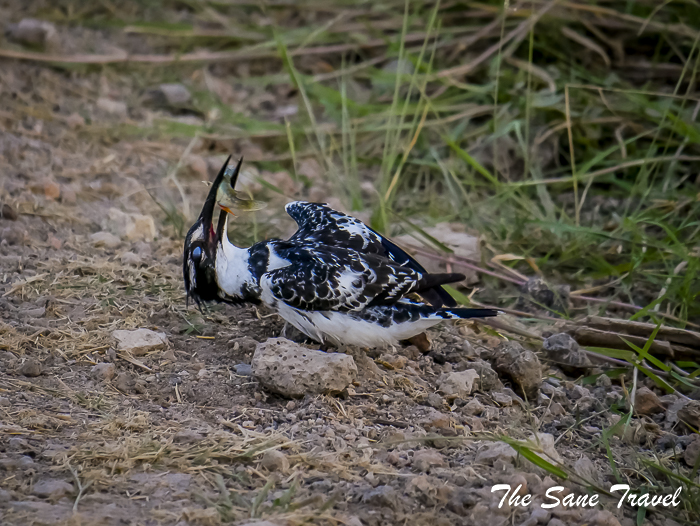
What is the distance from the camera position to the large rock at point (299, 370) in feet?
8.95

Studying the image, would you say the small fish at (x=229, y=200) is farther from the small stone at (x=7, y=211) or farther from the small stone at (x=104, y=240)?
the small stone at (x=7, y=211)

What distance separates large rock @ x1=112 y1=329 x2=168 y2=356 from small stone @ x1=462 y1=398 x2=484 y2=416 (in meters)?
1.18

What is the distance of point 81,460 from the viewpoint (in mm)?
2262

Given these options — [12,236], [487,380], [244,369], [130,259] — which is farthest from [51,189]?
[487,380]

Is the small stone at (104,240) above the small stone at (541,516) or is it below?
above

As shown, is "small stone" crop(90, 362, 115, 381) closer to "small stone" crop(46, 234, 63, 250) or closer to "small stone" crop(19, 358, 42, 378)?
"small stone" crop(19, 358, 42, 378)

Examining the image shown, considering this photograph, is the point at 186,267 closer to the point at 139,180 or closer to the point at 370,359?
the point at 370,359

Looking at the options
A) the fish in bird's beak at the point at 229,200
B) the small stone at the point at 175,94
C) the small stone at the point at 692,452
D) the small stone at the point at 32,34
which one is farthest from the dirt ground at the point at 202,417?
the small stone at the point at 32,34

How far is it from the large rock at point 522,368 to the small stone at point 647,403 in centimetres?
40

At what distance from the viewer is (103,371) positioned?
277 cm

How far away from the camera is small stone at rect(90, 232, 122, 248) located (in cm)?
374

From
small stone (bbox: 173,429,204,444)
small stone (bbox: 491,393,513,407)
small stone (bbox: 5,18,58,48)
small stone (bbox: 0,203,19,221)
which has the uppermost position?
small stone (bbox: 5,18,58,48)

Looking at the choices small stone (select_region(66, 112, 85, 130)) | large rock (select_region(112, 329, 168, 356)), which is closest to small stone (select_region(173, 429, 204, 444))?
large rock (select_region(112, 329, 168, 356))

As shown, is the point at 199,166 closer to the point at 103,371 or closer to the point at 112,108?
the point at 112,108
